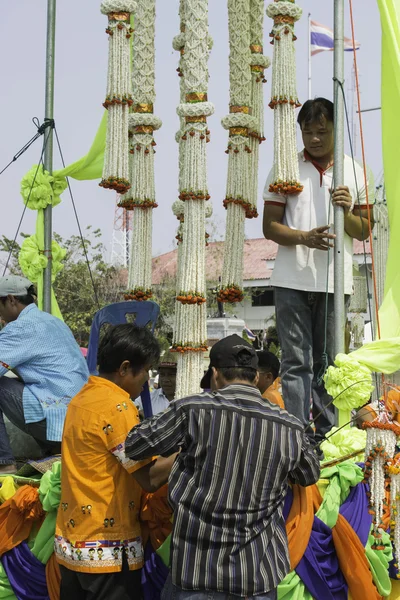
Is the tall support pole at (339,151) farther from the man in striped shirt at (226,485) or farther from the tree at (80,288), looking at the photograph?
the tree at (80,288)

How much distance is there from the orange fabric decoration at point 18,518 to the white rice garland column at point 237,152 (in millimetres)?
2024

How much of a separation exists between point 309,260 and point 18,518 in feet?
6.36

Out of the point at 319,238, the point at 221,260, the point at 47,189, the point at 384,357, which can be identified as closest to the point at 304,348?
the point at 319,238

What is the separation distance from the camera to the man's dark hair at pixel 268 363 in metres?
4.66

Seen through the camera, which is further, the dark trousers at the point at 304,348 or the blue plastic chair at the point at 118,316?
the blue plastic chair at the point at 118,316

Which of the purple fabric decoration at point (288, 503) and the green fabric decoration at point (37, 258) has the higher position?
the green fabric decoration at point (37, 258)

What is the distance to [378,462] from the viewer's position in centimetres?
302

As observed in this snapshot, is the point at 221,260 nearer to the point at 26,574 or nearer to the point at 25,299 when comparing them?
the point at 25,299

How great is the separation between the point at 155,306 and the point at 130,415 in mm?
2113

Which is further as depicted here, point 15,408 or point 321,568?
point 15,408

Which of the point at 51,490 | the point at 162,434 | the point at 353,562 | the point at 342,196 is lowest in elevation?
the point at 353,562

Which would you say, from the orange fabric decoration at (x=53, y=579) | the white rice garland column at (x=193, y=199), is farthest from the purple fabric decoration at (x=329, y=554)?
the white rice garland column at (x=193, y=199)

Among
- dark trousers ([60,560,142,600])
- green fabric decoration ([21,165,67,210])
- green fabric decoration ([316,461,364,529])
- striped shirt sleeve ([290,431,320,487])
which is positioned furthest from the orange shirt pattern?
green fabric decoration ([21,165,67,210])

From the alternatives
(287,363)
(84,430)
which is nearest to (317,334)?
(287,363)
